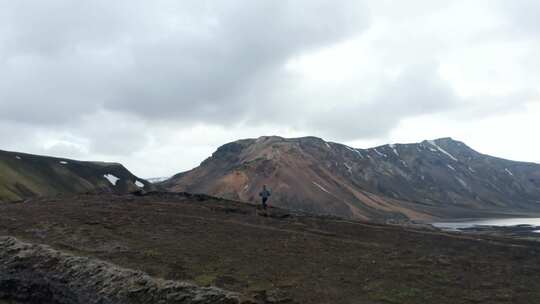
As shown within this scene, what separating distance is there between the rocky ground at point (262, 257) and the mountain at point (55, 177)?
7314 cm

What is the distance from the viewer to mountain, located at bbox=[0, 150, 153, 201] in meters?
114

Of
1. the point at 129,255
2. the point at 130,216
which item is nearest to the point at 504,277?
the point at 129,255

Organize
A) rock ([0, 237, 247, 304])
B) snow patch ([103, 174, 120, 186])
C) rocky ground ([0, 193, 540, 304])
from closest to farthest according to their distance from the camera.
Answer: rock ([0, 237, 247, 304]), rocky ground ([0, 193, 540, 304]), snow patch ([103, 174, 120, 186])

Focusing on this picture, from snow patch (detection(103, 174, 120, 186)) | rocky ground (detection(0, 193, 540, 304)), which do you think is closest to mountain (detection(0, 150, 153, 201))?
snow patch (detection(103, 174, 120, 186))

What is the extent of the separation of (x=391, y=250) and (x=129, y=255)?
1421 centimetres

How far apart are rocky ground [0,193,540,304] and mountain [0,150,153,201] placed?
240 feet

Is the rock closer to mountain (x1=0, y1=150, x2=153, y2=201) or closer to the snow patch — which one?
mountain (x1=0, y1=150, x2=153, y2=201)

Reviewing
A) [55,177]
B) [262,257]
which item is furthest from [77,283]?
[55,177]

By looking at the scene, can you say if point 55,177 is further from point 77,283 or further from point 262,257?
point 262,257

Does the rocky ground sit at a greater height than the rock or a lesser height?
greater

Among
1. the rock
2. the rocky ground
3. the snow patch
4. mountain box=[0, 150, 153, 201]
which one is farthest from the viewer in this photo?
the snow patch

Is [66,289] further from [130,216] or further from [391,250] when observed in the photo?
[391,250]

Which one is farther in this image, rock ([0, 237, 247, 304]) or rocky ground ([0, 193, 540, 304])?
rocky ground ([0, 193, 540, 304])

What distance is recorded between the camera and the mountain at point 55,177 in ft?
374
